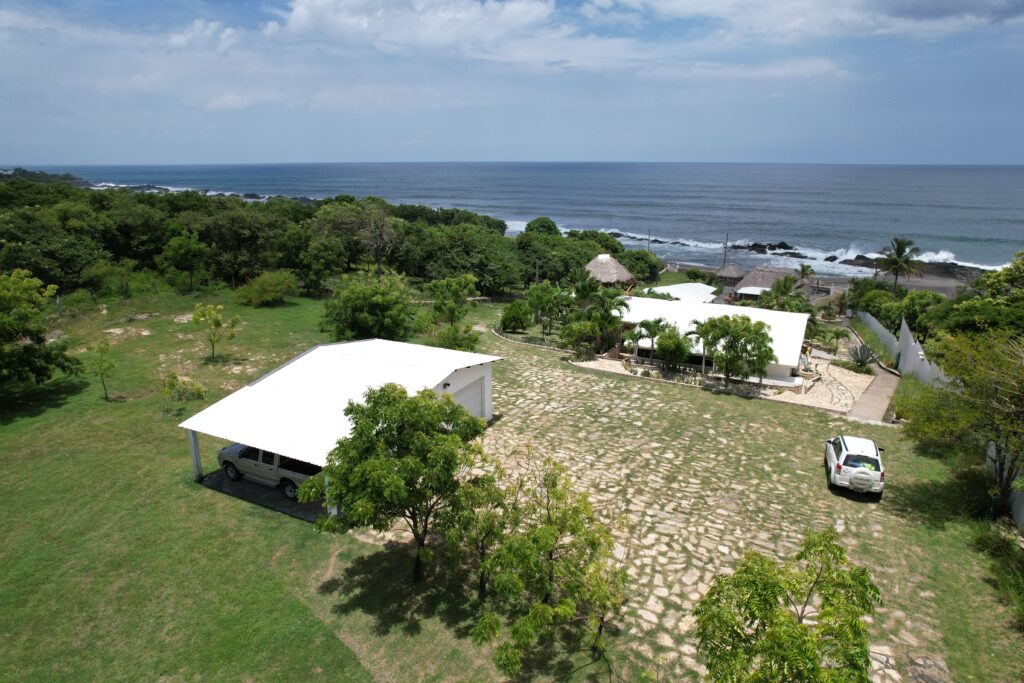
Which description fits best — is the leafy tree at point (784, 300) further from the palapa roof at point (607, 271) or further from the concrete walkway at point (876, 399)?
the palapa roof at point (607, 271)

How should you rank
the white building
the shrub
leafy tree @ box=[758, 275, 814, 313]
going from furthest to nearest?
leafy tree @ box=[758, 275, 814, 313], the white building, the shrub

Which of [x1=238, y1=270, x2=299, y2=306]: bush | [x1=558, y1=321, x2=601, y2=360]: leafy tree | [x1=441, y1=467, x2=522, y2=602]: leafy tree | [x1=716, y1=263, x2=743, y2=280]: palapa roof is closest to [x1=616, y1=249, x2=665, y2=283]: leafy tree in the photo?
[x1=716, y1=263, x2=743, y2=280]: palapa roof

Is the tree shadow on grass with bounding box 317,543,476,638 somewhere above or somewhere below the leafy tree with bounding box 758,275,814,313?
below

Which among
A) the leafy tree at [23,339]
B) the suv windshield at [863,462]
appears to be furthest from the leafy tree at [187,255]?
the suv windshield at [863,462]

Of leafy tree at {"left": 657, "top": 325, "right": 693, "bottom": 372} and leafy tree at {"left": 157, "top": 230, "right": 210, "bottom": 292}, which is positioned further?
leafy tree at {"left": 157, "top": 230, "right": 210, "bottom": 292}

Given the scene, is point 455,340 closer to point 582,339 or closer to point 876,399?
point 582,339

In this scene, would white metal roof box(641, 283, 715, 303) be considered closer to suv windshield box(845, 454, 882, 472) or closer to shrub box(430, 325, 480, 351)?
shrub box(430, 325, 480, 351)
